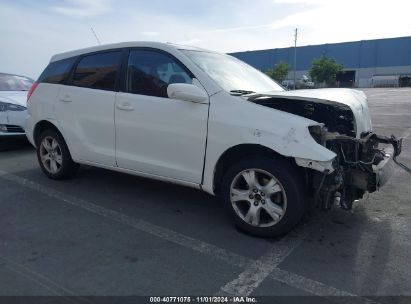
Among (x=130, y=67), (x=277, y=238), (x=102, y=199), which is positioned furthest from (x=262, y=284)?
(x=130, y=67)

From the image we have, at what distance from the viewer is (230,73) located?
4535 millimetres

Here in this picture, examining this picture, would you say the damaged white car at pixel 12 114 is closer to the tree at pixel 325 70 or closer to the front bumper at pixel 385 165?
the front bumper at pixel 385 165

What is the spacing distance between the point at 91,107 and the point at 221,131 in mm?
1919

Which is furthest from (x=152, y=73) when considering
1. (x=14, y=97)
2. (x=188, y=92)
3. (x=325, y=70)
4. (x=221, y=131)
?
(x=325, y=70)

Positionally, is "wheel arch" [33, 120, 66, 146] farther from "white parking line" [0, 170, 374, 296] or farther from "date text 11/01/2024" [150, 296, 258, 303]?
"date text 11/01/2024" [150, 296, 258, 303]

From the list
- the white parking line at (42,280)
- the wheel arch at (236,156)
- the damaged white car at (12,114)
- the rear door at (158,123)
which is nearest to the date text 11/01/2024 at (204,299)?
the white parking line at (42,280)

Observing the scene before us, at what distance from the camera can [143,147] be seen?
4445 millimetres

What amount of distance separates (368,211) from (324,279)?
1.71m

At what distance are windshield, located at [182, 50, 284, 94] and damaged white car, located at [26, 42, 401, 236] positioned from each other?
0.07ft

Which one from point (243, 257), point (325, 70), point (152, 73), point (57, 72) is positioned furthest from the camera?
point (325, 70)

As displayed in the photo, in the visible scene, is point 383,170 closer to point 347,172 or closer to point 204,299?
point 347,172

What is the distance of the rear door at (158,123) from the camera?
403cm

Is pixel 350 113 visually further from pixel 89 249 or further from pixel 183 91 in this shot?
pixel 89 249

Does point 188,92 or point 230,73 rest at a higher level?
point 230,73
